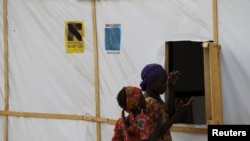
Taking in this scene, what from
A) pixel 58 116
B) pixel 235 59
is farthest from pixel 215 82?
pixel 58 116

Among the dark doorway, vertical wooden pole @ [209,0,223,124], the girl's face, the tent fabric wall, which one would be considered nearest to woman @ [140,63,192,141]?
the girl's face

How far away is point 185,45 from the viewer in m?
5.65

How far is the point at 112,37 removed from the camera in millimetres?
5777

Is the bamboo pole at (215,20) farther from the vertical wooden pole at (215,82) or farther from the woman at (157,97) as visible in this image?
the woman at (157,97)

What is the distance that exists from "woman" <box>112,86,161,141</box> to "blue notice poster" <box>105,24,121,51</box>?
5.16ft

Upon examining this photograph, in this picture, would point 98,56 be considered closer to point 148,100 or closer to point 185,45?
point 185,45

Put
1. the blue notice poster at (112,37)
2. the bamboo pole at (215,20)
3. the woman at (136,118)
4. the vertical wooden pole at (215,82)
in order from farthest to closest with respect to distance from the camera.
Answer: the blue notice poster at (112,37), the bamboo pole at (215,20), the vertical wooden pole at (215,82), the woman at (136,118)

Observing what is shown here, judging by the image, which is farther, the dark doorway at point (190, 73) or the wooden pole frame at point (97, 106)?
the dark doorway at point (190, 73)

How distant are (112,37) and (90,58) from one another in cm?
42

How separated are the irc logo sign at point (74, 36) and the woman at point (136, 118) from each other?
1966 mm

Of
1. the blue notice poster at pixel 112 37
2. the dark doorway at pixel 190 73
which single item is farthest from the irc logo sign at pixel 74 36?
the dark doorway at pixel 190 73

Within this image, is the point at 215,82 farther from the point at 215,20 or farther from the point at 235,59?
the point at 215,20

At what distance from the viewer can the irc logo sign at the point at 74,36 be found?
607cm

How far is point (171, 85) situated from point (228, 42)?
689 mm
